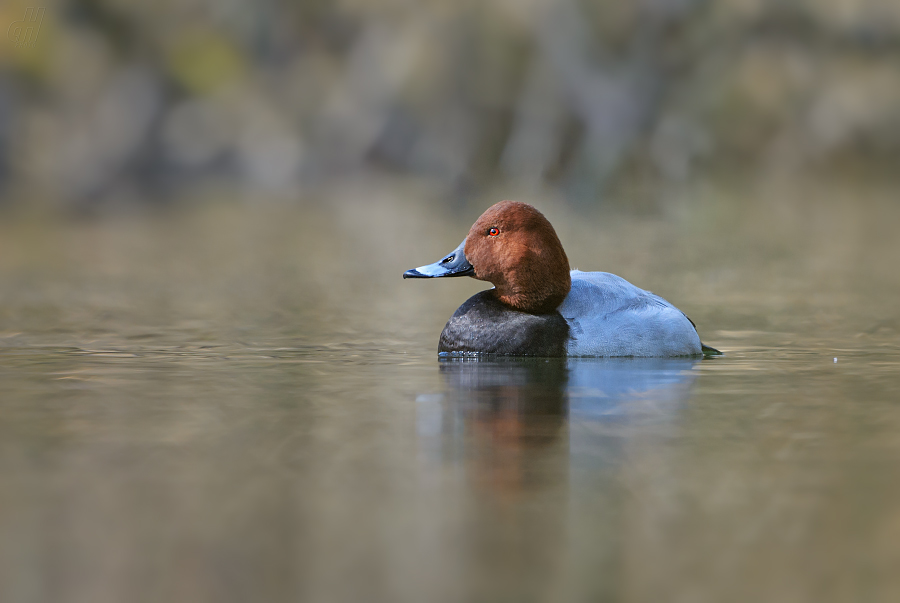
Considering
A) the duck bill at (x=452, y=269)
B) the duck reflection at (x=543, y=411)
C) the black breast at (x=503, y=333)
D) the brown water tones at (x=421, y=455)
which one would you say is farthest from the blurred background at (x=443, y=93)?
the duck reflection at (x=543, y=411)

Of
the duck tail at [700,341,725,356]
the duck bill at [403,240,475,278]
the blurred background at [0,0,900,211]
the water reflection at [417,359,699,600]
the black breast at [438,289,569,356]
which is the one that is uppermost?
the blurred background at [0,0,900,211]

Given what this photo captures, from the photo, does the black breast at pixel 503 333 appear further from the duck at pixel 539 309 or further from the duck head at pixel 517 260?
the duck head at pixel 517 260

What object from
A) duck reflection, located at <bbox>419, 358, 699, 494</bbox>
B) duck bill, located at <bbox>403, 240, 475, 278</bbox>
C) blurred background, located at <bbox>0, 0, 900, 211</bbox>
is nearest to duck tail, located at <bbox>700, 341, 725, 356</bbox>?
duck reflection, located at <bbox>419, 358, 699, 494</bbox>

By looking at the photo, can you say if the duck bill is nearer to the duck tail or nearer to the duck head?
the duck head

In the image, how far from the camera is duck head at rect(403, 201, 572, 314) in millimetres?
7031

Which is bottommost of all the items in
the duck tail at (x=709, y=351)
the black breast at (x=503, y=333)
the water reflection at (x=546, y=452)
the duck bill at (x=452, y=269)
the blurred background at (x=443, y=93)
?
the water reflection at (x=546, y=452)

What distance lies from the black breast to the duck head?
0.36 ft

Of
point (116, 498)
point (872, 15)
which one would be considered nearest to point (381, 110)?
point (872, 15)

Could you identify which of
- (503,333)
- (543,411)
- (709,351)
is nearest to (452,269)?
(503,333)

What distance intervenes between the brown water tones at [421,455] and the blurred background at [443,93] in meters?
17.8

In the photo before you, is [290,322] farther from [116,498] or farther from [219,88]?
[219,88]

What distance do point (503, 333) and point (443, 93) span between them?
21.9m

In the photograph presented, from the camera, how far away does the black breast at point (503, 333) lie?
22.7ft

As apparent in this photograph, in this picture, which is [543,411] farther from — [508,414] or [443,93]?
[443,93]
